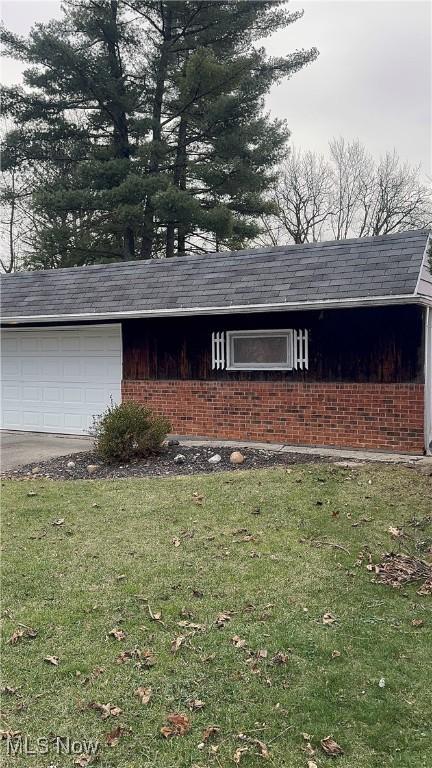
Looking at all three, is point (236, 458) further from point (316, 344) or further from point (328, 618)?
point (328, 618)

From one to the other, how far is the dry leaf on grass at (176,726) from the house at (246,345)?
261 inches

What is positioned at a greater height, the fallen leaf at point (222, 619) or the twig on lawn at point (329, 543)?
the twig on lawn at point (329, 543)

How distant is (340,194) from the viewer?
96.7ft

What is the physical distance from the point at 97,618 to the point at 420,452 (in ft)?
20.2

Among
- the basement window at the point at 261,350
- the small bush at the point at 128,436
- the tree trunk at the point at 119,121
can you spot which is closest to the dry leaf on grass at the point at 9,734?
the small bush at the point at 128,436

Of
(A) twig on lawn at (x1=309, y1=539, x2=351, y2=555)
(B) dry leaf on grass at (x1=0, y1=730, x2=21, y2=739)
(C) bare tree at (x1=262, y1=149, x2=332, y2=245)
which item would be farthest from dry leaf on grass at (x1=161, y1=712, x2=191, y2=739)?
(C) bare tree at (x1=262, y1=149, x2=332, y2=245)

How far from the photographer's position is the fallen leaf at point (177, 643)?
3.52 meters

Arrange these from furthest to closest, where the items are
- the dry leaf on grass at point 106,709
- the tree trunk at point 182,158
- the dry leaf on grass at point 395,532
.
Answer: the tree trunk at point 182,158 < the dry leaf on grass at point 395,532 < the dry leaf on grass at point 106,709

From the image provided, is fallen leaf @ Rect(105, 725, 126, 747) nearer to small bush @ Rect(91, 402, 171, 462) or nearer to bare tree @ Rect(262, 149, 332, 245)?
small bush @ Rect(91, 402, 171, 462)

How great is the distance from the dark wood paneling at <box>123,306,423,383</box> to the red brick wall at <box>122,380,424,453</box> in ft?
0.56

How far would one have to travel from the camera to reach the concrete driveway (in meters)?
9.12

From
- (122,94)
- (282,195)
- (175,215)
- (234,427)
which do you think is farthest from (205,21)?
(234,427)

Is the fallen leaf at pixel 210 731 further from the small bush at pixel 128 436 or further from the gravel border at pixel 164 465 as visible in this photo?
the small bush at pixel 128 436

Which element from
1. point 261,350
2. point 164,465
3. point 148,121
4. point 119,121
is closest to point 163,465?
point 164,465
